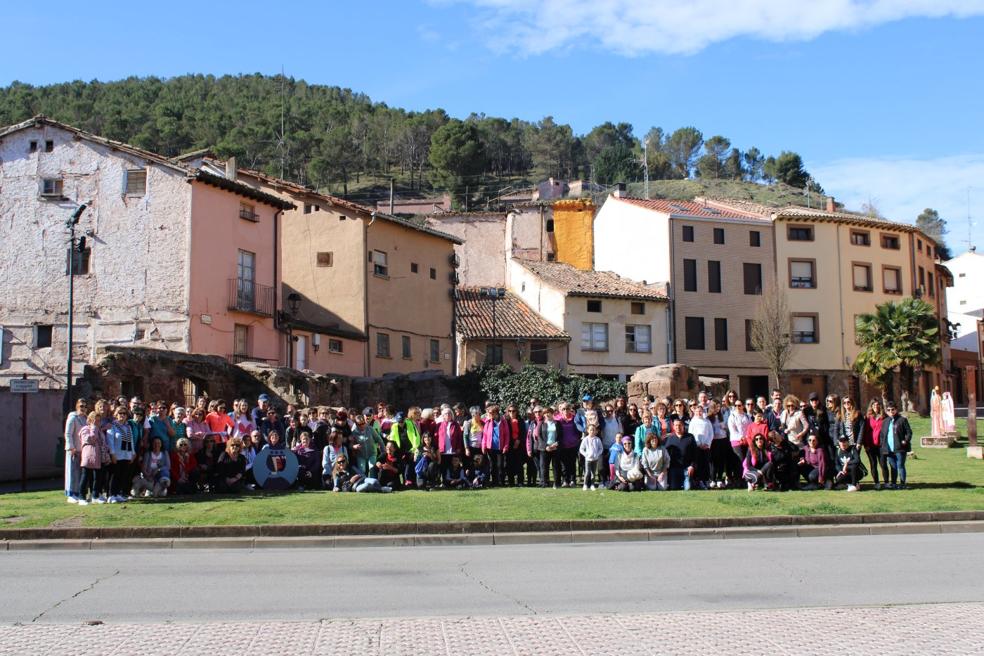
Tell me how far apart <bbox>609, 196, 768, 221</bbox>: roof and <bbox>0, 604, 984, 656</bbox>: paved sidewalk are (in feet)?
154

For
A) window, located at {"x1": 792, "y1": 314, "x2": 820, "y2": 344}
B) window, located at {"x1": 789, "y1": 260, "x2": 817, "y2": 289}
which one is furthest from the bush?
window, located at {"x1": 789, "y1": 260, "x2": 817, "y2": 289}

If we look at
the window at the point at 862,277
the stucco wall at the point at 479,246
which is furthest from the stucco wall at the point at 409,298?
the window at the point at 862,277

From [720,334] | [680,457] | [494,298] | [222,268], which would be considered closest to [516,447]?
[680,457]

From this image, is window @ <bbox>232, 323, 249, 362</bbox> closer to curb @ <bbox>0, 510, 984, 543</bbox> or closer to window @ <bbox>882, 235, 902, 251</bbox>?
curb @ <bbox>0, 510, 984, 543</bbox>

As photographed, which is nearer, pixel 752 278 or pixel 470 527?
pixel 470 527

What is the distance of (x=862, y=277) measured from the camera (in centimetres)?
5631

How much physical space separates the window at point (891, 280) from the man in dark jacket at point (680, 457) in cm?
4241

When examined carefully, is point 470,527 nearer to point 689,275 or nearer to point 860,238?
point 689,275

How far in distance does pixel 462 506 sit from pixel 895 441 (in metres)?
8.10

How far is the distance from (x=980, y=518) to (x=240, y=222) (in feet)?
93.1

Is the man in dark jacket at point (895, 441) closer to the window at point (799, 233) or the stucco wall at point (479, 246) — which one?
the window at point (799, 233)

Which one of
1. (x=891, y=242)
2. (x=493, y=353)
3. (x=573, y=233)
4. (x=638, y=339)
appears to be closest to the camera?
(x=493, y=353)

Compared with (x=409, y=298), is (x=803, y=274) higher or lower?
higher

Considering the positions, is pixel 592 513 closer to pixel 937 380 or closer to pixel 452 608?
pixel 452 608
